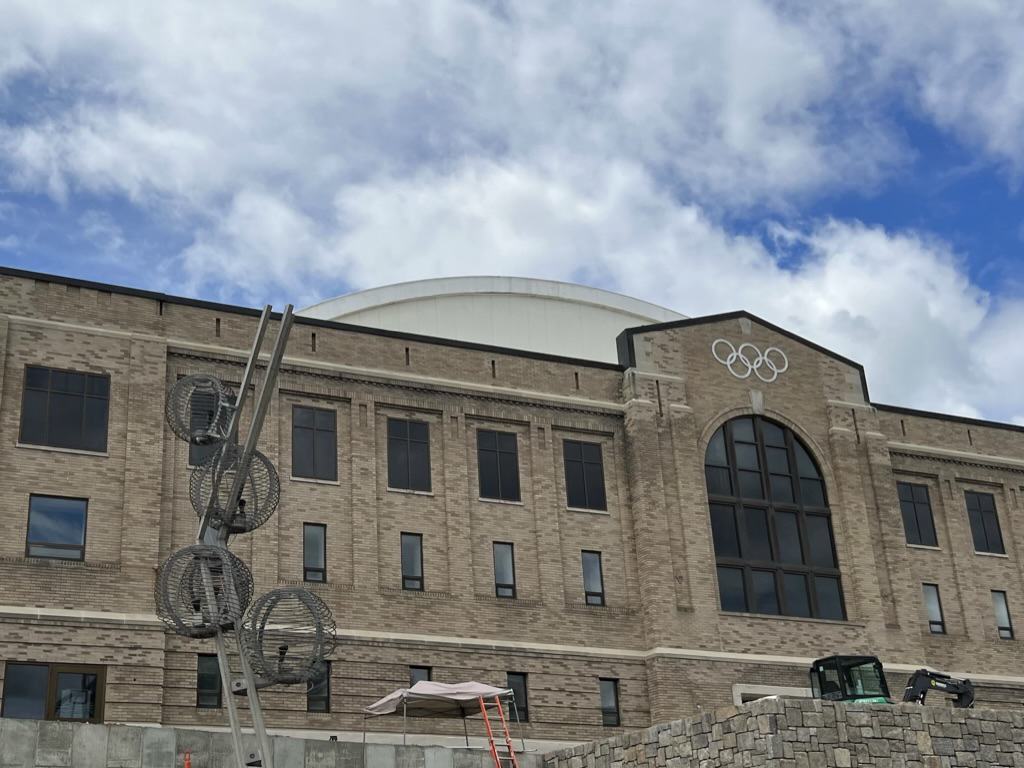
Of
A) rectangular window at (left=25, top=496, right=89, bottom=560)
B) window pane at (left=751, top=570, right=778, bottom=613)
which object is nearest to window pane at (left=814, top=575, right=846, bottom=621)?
window pane at (left=751, top=570, right=778, bottom=613)

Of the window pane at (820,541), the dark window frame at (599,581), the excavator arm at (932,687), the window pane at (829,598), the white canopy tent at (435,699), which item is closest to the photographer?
the white canopy tent at (435,699)

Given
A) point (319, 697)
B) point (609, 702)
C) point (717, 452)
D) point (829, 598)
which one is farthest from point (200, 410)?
point (829, 598)

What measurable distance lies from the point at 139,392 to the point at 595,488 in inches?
481

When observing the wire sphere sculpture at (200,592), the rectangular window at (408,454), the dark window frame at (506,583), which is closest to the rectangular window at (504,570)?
the dark window frame at (506,583)

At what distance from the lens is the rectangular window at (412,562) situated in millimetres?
34662

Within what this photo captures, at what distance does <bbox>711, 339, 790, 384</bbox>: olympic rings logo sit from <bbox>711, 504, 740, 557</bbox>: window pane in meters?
4.09

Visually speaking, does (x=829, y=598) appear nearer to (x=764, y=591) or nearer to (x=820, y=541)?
(x=820, y=541)

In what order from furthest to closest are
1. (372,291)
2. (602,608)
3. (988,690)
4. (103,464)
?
(372,291) → (988,690) → (602,608) → (103,464)

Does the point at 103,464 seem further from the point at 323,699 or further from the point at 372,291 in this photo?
the point at 372,291

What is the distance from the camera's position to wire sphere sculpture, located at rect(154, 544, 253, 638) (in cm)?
2339

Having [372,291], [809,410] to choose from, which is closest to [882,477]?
[809,410]

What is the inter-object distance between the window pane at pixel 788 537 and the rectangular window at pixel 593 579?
18.0 ft

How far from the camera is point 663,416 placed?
127 ft

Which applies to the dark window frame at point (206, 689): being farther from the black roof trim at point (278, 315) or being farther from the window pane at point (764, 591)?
the window pane at point (764, 591)
